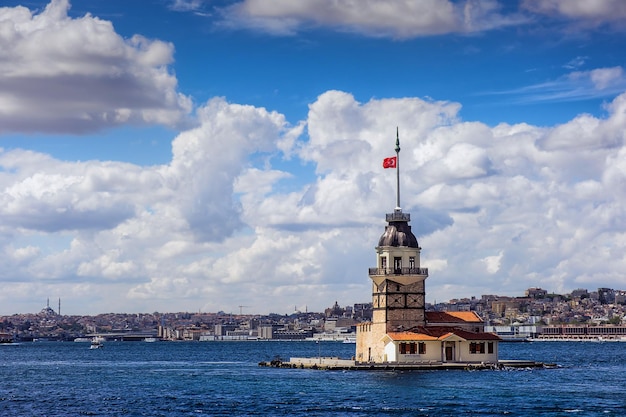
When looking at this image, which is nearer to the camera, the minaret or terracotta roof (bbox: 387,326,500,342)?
terracotta roof (bbox: 387,326,500,342)

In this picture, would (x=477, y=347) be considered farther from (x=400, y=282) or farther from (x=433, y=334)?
(x=400, y=282)

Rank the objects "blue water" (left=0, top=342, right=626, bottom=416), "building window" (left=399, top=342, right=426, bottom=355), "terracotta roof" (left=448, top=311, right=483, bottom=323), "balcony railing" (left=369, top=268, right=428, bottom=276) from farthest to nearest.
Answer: "terracotta roof" (left=448, top=311, right=483, bottom=323) → "balcony railing" (left=369, top=268, right=428, bottom=276) → "building window" (left=399, top=342, right=426, bottom=355) → "blue water" (left=0, top=342, right=626, bottom=416)

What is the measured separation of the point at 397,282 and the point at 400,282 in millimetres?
264

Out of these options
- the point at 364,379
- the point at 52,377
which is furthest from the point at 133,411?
the point at 52,377

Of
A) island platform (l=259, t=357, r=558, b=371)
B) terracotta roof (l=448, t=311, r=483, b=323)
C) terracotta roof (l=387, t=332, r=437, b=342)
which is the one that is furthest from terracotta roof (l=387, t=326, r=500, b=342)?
island platform (l=259, t=357, r=558, b=371)

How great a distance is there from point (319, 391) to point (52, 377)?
4474cm

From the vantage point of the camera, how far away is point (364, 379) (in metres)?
90.6

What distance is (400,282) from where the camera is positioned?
99.8 meters

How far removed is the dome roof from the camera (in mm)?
100250

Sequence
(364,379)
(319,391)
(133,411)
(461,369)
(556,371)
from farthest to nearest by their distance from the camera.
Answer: (556,371)
(461,369)
(364,379)
(319,391)
(133,411)

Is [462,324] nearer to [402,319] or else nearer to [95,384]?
[402,319]

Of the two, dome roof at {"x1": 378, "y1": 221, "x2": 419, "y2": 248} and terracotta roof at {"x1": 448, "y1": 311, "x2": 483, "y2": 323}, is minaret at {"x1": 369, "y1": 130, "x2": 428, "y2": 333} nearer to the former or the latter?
dome roof at {"x1": 378, "y1": 221, "x2": 419, "y2": 248}

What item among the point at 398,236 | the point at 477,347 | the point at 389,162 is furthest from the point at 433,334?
the point at 389,162

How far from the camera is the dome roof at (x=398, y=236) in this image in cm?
10025
